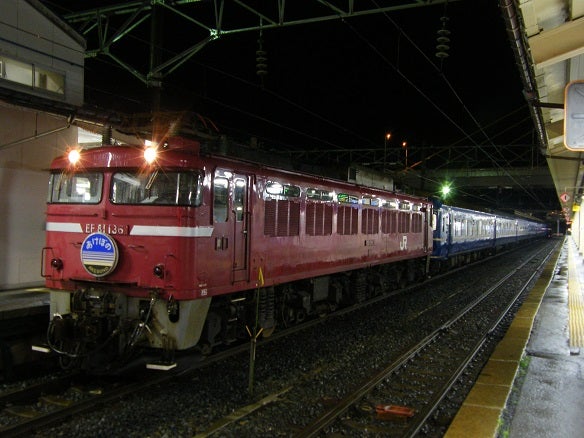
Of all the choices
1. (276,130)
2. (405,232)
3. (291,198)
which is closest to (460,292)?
(405,232)

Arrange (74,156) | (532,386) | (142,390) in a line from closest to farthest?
(532,386) < (142,390) < (74,156)

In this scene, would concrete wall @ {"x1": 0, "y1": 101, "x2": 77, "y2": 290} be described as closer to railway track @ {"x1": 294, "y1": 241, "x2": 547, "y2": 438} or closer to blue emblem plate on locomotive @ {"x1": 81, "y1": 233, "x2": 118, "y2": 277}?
blue emblem plate on locomotive @ {"x1": 81, "y1": 233, "x2": 118, "y2": 277}

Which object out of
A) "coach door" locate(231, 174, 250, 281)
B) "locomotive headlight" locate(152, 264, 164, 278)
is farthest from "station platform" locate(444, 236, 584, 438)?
"locomotive headlight" locate(152, 264, 164, 278)

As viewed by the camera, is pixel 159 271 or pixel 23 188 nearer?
pixel 159 271

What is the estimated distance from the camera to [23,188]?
10578 mm

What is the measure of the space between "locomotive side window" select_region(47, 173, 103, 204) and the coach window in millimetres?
1690

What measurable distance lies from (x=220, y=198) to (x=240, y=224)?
692mm

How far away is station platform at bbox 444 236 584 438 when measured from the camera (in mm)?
5375

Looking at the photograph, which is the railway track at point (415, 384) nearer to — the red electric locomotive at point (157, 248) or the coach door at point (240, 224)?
the red electric locomotive at point (157, 248)

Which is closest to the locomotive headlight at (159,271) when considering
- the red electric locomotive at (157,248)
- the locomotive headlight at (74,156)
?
the red electric locomotive at (157,248)

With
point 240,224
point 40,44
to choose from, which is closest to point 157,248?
point 240,224

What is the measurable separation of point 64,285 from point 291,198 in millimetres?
4251

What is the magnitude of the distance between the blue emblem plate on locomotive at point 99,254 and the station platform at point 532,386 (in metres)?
4.85

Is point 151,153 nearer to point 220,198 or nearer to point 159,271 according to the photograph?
point 220,198
